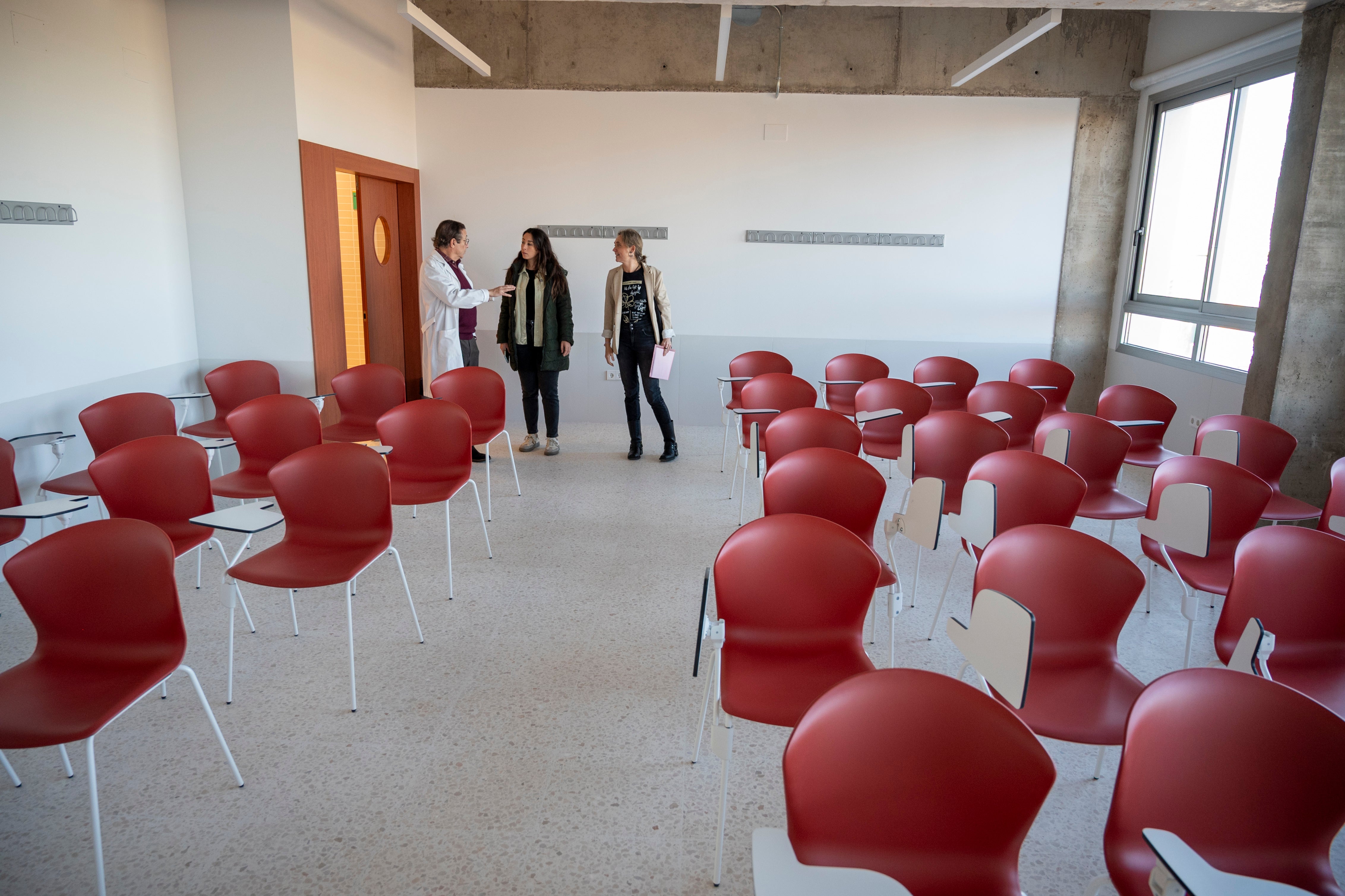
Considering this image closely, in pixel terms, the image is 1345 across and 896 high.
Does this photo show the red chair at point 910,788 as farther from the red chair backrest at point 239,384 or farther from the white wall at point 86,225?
the red chair backrest at point 239,384

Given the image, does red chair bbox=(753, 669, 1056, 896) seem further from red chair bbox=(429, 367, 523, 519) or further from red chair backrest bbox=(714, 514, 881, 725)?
red chair bbox=(429, 367, 523, 519)

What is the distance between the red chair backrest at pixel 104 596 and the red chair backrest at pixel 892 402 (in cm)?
370

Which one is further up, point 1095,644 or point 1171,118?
point 1171,118

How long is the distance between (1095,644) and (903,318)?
218 inches

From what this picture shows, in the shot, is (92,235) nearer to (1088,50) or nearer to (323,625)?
(323,625)

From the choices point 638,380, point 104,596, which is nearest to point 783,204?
point 638,380

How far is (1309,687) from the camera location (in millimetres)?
2279

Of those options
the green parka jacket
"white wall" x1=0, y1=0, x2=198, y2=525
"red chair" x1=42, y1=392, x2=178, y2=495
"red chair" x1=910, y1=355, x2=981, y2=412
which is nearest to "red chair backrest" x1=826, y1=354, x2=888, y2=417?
"red chair" x1=910, y1=355, x2=981, y2=412

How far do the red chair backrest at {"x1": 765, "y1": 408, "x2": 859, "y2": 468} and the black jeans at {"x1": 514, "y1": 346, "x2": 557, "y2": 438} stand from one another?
2402 millimetres

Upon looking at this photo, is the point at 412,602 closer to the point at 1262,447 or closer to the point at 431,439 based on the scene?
the point at 431,439

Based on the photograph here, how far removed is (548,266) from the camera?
19.2 feet

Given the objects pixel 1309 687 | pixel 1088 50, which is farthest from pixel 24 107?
pixel 1088 50

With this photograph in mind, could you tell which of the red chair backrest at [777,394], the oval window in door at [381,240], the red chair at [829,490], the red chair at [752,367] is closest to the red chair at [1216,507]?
the red chair at [829,490]

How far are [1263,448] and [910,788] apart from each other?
11.9ft
